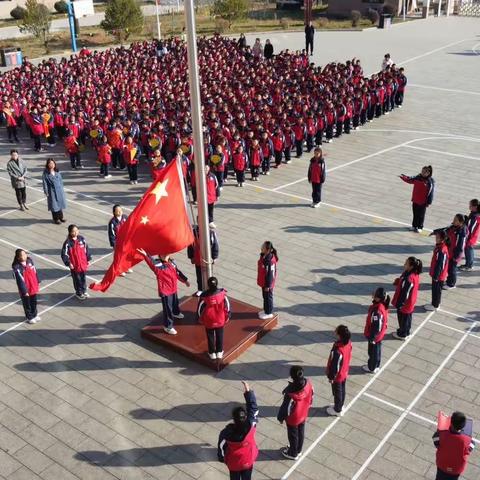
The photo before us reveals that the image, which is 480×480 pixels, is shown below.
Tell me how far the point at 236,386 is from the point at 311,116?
12.3 meters

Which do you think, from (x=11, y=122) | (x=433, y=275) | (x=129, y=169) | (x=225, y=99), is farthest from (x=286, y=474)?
(x=11, y=122)

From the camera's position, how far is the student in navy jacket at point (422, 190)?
45.1 feet

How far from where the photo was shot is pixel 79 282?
12008 mm

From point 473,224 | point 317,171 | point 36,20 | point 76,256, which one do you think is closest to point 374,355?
point 473,224

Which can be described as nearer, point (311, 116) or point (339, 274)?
point (339, 274)

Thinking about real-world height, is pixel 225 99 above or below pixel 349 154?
above

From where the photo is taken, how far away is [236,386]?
9.60m

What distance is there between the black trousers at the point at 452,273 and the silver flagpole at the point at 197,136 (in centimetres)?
498

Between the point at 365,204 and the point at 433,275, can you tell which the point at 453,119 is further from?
the point at 433,275

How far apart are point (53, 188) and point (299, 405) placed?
31.2ft

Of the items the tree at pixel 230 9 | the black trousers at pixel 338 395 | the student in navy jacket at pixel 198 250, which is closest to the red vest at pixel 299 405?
the black trousers at pixel 338 395

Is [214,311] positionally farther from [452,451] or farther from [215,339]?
[452,451]

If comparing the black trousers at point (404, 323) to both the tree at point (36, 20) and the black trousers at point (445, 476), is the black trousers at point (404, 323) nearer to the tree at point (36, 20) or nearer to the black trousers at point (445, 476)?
the black trousers at point (445, 476)

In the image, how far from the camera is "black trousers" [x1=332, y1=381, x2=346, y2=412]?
8680 millimetres
